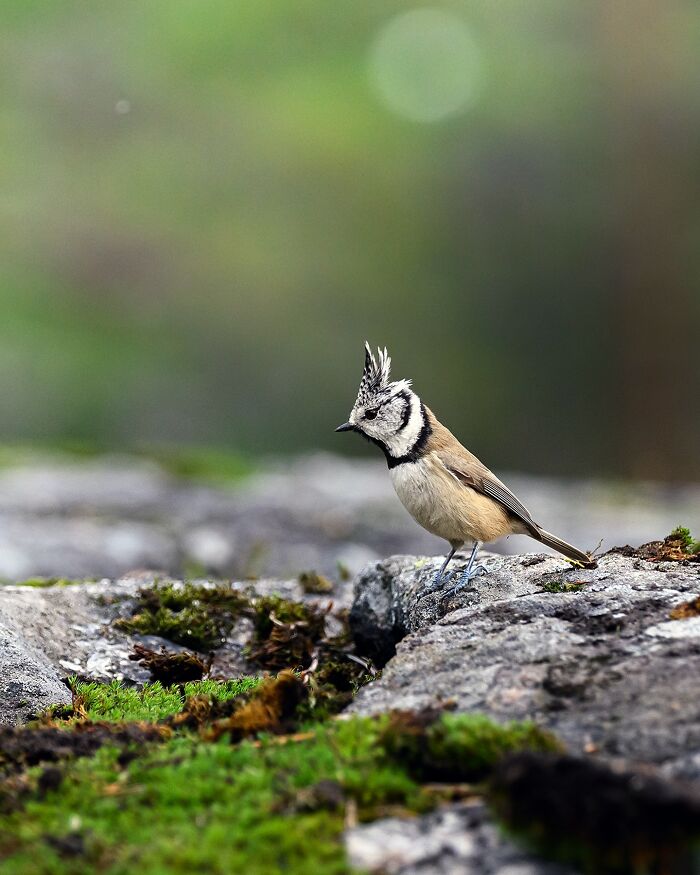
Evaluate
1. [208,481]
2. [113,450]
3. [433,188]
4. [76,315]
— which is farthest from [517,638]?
[433,188]

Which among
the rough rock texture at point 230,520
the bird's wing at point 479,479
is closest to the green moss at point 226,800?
the bird's wing at point 479,479

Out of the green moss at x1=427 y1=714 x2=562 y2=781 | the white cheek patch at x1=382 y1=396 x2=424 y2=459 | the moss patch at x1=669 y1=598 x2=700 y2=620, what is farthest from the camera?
the white cheek patch at x1=382 y1=396 x2=424 y2=459

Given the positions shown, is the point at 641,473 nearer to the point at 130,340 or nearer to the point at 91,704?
the point at 130,340

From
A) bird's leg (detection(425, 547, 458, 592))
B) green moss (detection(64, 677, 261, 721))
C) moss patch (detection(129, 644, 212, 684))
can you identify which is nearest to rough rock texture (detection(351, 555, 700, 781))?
bird's leg (detection(425, 547, 458, 592))

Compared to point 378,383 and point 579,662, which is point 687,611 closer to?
point 579,662

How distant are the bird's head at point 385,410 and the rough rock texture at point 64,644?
1357mm

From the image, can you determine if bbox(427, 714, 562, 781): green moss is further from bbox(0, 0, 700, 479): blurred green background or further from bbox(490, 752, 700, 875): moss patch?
bbox(0, 0, 700, 479): blurred green background

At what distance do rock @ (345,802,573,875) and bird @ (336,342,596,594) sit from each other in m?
3.03

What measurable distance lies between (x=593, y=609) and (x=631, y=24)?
2541cm

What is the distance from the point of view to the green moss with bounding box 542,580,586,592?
524cm

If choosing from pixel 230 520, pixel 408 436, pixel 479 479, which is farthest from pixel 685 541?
pixel 230 520

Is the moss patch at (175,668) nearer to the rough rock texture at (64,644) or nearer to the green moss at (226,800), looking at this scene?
the rough rock texture at (64,644)

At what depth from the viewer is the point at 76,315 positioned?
27.4 m

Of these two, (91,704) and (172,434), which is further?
(172,434)
